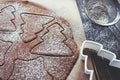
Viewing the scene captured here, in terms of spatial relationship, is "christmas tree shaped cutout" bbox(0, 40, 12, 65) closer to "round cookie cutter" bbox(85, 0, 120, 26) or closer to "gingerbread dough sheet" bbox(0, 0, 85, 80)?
"gingerbread dough sheet" bbox(0, 0, 85, 80)

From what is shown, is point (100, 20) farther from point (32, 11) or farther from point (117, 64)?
point (32, 11)

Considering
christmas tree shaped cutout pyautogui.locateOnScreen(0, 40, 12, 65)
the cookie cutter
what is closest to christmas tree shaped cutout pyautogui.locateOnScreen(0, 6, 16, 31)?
christmas tree shaped cutout pyautogui.locateOnScreen(0, 40, 12, 65)

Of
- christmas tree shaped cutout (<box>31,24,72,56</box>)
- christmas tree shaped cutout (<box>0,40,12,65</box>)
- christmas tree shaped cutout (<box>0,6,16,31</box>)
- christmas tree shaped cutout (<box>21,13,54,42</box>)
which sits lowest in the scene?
christmas tree shaped cutout (<box>31,24,72,56</box>)

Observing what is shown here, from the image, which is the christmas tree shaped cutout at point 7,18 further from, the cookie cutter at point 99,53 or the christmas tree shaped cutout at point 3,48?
the cookie cutter at point 99,53

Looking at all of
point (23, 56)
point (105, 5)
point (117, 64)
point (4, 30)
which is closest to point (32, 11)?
point (4, 30)

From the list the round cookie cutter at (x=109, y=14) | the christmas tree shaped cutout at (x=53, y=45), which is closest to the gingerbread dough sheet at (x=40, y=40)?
the christmas tree shaped cutout at (x=53, y=45)

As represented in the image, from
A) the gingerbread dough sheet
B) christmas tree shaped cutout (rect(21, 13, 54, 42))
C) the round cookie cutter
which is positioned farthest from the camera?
the round cookie cutter

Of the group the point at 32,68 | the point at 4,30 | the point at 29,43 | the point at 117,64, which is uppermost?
the point at 4,30
